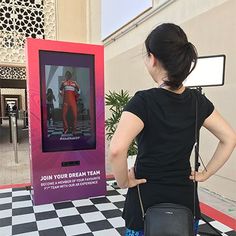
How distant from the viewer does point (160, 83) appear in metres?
0.92

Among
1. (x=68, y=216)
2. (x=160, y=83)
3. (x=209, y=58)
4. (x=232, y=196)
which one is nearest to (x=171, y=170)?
(x=160, y=83)

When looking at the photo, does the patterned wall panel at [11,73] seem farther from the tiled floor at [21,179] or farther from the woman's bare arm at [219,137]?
the woman's bare arm at [219,137]

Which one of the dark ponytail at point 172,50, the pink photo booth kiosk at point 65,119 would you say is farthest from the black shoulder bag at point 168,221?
the pink photo booth kiosk at point 65,119

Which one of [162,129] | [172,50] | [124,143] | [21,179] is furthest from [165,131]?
[21,179]

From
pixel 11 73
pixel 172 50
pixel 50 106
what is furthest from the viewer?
pixel 11 73

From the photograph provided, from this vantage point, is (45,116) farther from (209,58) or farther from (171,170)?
(171,170)

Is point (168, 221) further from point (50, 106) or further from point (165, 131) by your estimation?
point (50, 106)

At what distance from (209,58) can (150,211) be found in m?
1.83

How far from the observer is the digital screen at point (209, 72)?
2.29 m

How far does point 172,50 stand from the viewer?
84cm

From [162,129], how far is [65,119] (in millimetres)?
2128

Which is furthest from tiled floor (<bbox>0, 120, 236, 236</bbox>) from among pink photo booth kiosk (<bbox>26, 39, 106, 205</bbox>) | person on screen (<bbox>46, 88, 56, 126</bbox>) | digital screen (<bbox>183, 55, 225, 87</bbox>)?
digital screen (<bbox>183, 55, 225, 87</bbox>)

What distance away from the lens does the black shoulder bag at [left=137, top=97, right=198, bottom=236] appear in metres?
0.84

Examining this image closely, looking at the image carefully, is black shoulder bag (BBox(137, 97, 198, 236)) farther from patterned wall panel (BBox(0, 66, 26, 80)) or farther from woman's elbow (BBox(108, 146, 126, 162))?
patterned wall panel (BBox(0, 66, 26, 80))
